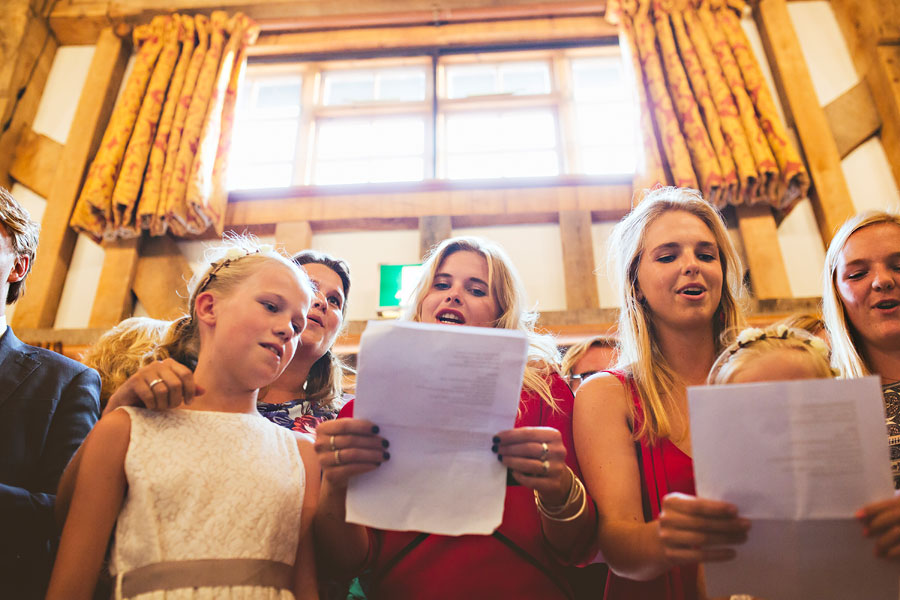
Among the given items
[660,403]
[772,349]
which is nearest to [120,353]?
[660,403]

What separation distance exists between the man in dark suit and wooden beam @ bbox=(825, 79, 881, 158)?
4210mm

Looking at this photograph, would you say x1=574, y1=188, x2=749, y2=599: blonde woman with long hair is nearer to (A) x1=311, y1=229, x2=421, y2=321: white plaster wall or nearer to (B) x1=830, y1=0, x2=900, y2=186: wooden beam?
(A) x1=311, y1=229, x2=421, y2=321: white plaster wall

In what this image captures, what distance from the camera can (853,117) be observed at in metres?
3.69

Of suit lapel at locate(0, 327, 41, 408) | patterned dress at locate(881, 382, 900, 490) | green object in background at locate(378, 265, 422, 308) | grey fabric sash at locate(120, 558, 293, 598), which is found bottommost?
grey fabric sash at locate(120, 558, 293, 598)

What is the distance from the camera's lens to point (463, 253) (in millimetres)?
1714

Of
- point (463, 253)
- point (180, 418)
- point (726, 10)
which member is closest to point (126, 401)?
point (180, 418)

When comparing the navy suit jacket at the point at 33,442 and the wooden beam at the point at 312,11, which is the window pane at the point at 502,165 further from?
the navy suit jacket at the point at 33,442

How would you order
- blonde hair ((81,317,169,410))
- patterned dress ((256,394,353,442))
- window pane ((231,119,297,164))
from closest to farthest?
patterned dress ((256,394,353,442)), blonde hair ((81,317,169,410)), window pane ((231,119,297,164))

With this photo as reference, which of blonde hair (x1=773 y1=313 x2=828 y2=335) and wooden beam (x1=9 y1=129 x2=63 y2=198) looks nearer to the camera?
blonde hair (x1=773 y1=313 x2=828 y2=335)

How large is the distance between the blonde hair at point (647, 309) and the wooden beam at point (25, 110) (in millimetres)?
4231

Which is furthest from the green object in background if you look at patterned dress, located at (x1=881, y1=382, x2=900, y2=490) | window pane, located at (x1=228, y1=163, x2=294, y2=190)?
patterned dress, located at (x1=881, y1=382, x2=900, y2=490)

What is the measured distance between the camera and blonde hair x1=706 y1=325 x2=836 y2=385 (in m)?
1.09

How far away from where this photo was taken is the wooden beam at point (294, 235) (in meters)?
3.61

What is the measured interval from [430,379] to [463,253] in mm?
864
